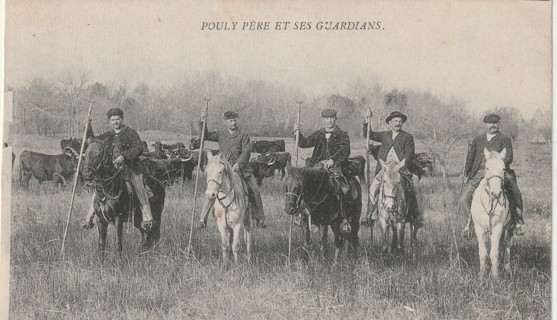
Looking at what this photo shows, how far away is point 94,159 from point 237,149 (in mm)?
1521

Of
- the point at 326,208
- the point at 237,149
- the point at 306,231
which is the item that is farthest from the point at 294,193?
the point at 237,149

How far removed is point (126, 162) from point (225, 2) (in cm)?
208

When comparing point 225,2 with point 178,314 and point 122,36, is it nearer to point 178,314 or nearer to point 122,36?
point 122,36

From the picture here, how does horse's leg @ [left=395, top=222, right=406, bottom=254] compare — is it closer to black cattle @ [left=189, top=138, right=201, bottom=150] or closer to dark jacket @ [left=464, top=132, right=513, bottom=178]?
dark jacket @ [left=464, top=132, right=513, bottom=178]

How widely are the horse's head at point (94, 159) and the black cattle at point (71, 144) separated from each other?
0.33m

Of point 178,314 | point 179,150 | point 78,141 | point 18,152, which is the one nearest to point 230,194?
point 179,150

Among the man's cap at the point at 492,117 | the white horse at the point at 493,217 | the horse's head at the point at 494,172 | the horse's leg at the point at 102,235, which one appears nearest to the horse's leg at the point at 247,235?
the horse's leg at the point at 102,235

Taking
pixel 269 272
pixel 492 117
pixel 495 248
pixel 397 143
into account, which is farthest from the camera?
pixel 397 143

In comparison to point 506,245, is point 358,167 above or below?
above

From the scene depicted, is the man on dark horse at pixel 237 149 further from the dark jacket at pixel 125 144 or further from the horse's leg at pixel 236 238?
the dark jacket at pixel 125 144

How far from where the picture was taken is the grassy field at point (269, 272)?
267 inches

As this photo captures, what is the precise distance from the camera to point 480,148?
279 inches

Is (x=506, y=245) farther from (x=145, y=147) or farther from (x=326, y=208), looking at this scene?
(x=145, y=147)

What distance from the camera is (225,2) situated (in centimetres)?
→ 723
